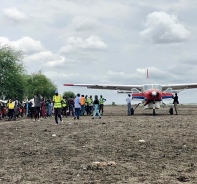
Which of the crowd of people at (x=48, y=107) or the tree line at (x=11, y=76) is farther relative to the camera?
the tree line at (x=11, y=76)

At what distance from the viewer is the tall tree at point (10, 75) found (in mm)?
50500

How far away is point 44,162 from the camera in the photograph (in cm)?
892

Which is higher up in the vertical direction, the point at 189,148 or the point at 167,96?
the point at 167,96

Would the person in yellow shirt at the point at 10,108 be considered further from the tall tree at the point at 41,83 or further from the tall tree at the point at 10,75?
the tall tree at the point at 41,83

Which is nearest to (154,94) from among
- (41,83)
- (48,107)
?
(48,107)

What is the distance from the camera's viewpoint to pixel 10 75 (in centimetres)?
5031

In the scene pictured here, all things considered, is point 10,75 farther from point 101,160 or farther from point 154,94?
point 101,160

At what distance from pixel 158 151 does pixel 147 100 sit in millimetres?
21871

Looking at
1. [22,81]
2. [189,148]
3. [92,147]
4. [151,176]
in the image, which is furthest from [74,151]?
[22,81]

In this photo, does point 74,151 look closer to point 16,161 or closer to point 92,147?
point 92,147

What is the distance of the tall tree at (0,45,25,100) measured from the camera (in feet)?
166

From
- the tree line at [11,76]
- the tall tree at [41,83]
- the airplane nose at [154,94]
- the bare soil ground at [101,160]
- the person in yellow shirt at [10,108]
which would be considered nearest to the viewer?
the bare soil ground at [101,160]

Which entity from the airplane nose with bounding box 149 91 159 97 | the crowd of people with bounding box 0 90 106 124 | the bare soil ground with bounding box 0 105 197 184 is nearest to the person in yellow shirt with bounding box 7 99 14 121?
the crowd of people with bounding box 0 90 106 124

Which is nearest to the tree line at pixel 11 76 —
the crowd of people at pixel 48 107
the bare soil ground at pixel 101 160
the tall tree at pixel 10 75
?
the tall tree at pixel 10 75
